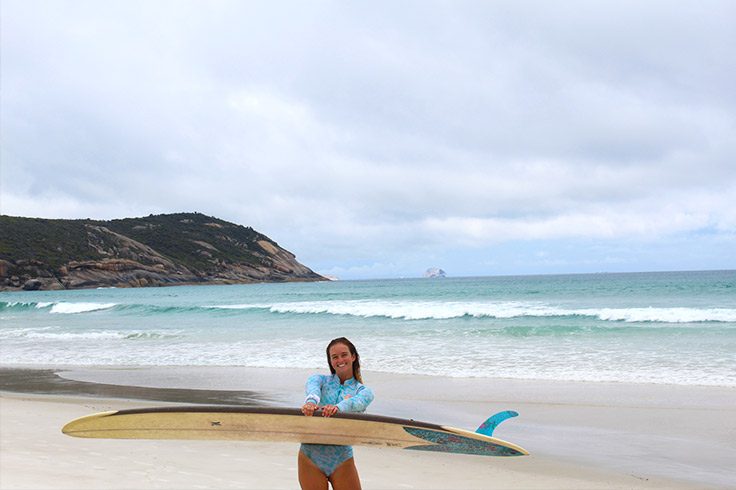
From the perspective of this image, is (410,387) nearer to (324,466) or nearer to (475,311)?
(324,466)

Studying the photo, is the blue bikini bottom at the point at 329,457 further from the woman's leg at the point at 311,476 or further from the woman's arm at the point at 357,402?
the woman's arm at the point at 357,402

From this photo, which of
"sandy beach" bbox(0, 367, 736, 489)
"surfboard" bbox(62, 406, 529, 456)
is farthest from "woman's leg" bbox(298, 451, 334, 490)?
"sandy beach" bbox(0, 367, 736, 489)

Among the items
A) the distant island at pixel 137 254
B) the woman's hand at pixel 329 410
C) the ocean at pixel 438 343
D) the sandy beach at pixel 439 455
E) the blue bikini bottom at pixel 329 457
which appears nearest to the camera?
the woman's hand at pixel 329 410

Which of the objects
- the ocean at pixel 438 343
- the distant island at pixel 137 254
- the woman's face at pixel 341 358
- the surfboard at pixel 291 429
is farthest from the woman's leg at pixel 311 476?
the distant island at pixel 137 254

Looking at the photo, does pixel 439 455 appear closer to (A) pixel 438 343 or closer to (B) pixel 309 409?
(B) pixel 309 409

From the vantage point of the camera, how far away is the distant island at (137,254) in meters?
70.8

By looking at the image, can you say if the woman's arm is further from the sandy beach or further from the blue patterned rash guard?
the sandy beach

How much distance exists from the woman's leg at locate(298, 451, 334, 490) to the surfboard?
0.13 metres

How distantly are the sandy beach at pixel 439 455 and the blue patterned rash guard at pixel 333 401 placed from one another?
5.22 ft

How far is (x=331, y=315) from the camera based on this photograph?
25.5 metres

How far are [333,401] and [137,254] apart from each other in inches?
3527

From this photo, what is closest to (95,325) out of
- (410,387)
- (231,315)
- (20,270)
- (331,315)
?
(231,315)

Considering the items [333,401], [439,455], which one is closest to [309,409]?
[333,401]

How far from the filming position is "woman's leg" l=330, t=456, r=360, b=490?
2787 mm
